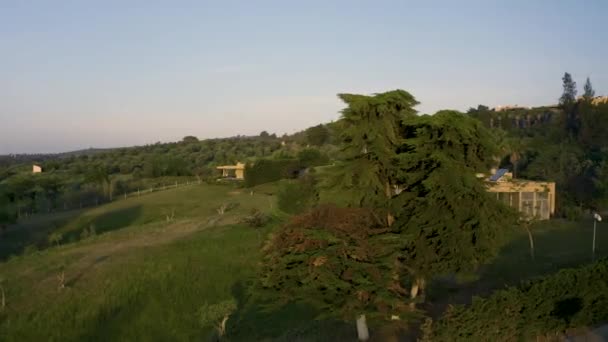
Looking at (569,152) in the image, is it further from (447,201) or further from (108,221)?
(447,201)

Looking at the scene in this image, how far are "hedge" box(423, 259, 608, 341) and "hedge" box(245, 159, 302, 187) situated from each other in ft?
153

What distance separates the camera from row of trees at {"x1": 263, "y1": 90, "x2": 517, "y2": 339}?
11000 mm

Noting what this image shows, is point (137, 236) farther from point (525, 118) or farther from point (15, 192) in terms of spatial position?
point (525, 118)

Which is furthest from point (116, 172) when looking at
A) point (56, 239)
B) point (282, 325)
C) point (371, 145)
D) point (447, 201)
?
point (447, 201)

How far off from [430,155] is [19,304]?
1560 centimetres

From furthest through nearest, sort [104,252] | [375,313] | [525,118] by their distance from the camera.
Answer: [525,118] → [104,252] → [375,313]

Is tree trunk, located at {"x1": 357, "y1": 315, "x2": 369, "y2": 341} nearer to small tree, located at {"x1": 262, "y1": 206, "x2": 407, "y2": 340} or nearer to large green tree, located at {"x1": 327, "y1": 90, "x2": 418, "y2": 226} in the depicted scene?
small tree, located at {"x1": 262, "y1": 206, "x2": 407, "y2": 340}

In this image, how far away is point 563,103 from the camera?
8569 cm

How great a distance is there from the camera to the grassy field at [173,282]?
17.6m

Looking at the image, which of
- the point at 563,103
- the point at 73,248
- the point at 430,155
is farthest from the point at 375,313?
the point at 563,103

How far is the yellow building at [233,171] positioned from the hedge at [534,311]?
57.6 metres

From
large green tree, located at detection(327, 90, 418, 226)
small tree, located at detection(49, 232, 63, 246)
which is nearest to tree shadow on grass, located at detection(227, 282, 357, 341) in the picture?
large green tree, located at detection(327, 90, 418, 226)

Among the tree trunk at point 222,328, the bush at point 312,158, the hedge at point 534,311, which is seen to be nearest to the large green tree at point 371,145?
the hedge at point 534,311

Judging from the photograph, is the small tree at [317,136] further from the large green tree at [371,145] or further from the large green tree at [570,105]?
the large green tree at [371,145]
